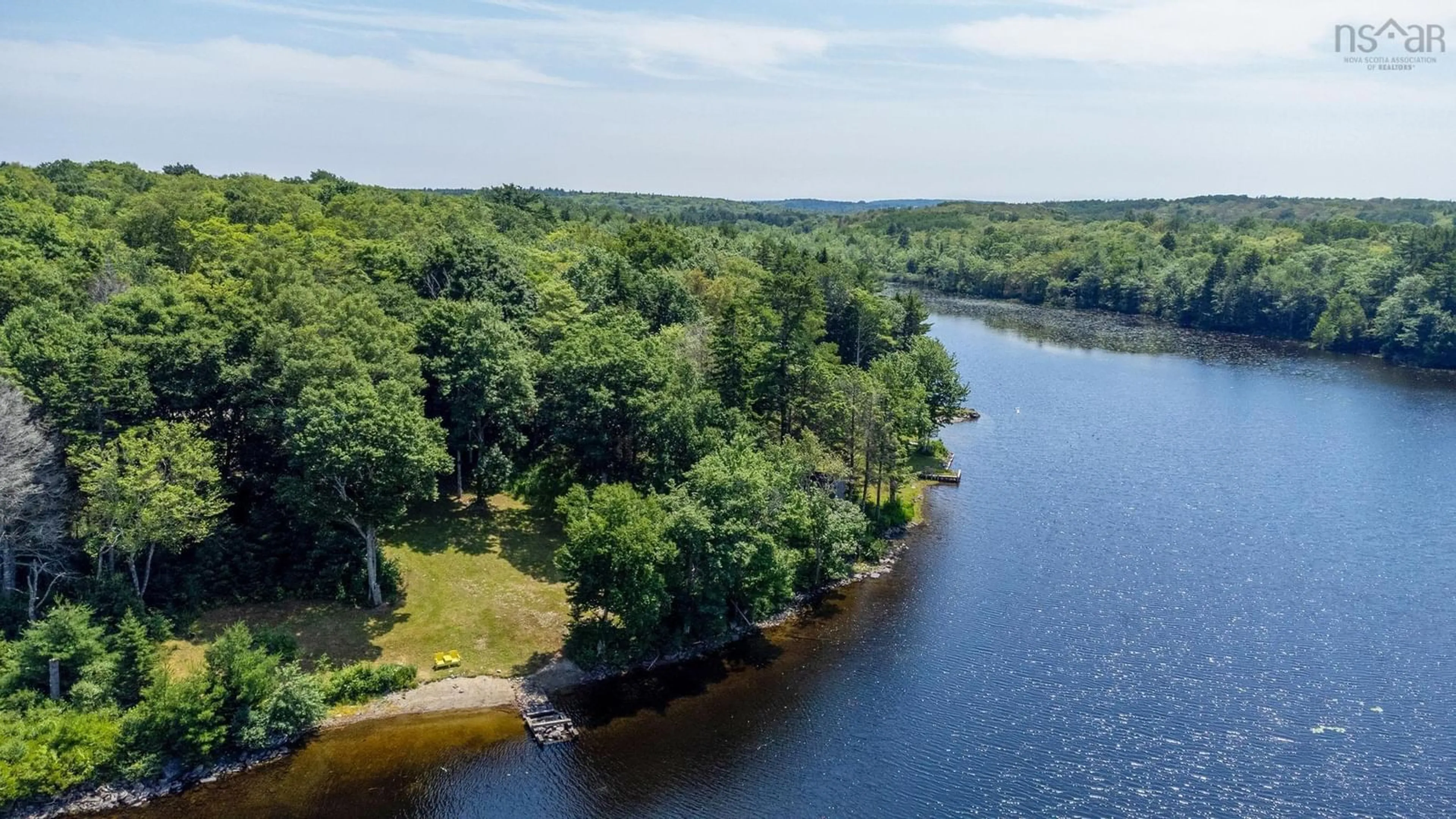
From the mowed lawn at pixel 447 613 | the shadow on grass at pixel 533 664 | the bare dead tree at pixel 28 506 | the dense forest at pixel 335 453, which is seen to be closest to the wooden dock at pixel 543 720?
the shadow on grass at pixel 533 664

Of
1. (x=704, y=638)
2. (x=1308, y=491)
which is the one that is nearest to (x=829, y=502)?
(x=704, y=638)

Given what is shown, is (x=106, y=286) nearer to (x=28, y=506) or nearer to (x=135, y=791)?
(x=28, y=506)

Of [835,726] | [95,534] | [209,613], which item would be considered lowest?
[835,726]

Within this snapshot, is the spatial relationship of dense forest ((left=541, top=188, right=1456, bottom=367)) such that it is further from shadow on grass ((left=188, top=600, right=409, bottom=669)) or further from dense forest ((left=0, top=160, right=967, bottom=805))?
shadow on grass ((left=188, top=600, right=409, bottom=669))

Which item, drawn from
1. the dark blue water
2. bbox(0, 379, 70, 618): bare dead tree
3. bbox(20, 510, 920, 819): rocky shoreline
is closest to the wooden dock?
bbox(20, 510, 920, 819): rocky shoreline

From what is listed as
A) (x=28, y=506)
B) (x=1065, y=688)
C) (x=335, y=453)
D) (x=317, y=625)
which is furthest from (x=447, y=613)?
(x=1065, y=688)

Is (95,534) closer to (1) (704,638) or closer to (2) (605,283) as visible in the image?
(1) (704,638)
